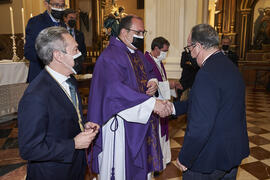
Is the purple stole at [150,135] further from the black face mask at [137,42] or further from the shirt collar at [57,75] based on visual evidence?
the shirt collar at [57,75]

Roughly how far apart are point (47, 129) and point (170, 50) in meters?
3.80

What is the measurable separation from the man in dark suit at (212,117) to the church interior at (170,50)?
48.1 inches

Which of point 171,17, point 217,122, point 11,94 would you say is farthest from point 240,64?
point 217,122

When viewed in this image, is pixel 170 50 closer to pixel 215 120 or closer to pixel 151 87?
pixel 151 87

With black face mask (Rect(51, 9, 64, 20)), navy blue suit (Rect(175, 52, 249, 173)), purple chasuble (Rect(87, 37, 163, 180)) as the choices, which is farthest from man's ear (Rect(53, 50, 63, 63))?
black face mask (Rect(51, 9, 64, 20))

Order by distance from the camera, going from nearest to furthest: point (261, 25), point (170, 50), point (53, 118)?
point (53, 118) → point (170, 50) → point (261, 25)

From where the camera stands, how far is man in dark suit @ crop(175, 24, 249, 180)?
1387 mm

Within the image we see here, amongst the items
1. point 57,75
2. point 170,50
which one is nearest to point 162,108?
point 57,75

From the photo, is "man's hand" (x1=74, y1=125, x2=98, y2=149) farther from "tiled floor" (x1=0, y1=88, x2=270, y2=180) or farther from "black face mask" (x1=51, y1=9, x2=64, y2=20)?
"tiled floor" (x1=0, y1=88, x2=270, y2=180)

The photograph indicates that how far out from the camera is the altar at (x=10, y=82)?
392 cm

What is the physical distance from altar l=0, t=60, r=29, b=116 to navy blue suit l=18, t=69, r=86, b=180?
296cm

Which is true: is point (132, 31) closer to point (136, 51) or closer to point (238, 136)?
point (136, 51)

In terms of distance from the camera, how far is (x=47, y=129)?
1.37 metres

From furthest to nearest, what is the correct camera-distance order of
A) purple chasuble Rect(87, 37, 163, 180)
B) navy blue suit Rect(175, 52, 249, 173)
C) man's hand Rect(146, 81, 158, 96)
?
man's hand Rect(146, 81, 158, 96), purple chasuble Rect(87, 37, 163, 180), navy blue suit Rect(175, 52, 249, 173)
